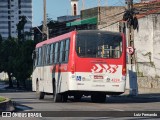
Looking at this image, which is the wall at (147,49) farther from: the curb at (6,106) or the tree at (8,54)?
the tree at (8,54)

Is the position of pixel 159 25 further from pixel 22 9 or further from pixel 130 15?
pixel 22 9

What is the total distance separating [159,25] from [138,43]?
344cm

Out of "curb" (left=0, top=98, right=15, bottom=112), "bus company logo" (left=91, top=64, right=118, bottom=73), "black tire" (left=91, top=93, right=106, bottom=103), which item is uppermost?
"bus company logo" (left=91, top=64, right=118, bottom=73)

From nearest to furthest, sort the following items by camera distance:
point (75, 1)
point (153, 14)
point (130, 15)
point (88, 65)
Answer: point (88, 65) → point (130, 15) → point (153, 14) → point (75, 1)

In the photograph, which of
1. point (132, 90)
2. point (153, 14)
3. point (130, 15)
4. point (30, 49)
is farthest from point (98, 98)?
point (30, 49)

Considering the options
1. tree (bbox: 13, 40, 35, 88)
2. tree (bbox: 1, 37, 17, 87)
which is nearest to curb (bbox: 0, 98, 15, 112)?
tree (bbox: 13, 40, 35, 88)

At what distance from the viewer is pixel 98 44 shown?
24.0 m

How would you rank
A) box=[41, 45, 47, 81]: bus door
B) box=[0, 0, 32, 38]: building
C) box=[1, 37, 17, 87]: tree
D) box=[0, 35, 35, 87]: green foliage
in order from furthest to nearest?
box=[0, 0, 32, 38]: building
box=[1, 37, 17, 87]: tree
box=[0, 35, 35, 87]: green foliage
box=[41, 45, 47, 81]: bus door

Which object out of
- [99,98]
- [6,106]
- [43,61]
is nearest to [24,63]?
[43,61]

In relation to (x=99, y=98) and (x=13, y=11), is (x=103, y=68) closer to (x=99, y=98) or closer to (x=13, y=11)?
(x=99, y=98)

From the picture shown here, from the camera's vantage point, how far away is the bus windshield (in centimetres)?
2383

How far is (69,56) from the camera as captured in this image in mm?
23922

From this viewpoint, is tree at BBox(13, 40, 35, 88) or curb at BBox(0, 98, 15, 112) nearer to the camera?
curb at BBox(0, 98, 15, 112)

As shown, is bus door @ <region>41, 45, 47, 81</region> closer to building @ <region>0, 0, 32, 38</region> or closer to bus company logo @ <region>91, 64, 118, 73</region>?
bus company logo @ <region>91, 64, 118, 73</region>
